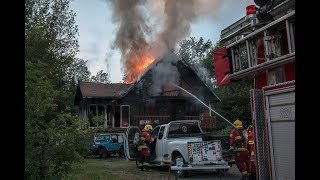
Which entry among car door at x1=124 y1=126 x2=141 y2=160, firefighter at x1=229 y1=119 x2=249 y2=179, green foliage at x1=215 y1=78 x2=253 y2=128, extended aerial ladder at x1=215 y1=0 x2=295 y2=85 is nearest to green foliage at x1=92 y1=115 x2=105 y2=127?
extended aerial ladder at x1=215 y1=0 x2=295 y2=85

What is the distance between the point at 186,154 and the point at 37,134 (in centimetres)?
654

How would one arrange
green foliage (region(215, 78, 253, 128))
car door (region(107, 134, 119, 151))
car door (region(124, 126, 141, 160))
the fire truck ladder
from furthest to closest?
green foliage (region(215, 78, 253, 128)), car door (region(107, 134, 119, 151)), car door (region(124, 126, 141, 160)), the fire truck ladder

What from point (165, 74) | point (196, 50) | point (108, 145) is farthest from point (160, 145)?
point (196, 50)

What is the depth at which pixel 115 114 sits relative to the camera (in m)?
28.0

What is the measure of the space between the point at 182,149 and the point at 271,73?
6328mm

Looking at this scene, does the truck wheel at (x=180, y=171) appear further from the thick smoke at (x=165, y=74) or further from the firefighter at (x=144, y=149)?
the thick smoke at (x=165, y=74)

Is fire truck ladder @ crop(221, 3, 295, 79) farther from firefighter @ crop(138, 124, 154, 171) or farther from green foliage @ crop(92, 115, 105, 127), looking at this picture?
firefighter @ crop(138, 124, 154, 171)

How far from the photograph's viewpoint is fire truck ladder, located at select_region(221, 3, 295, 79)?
5613mm

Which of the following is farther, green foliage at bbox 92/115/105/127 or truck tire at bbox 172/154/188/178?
truck tire at bbox 172/154/188/178

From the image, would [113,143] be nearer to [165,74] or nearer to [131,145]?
[165,74]

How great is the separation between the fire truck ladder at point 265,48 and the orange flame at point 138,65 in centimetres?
1758

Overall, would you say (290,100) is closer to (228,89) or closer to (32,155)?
(32,155)
